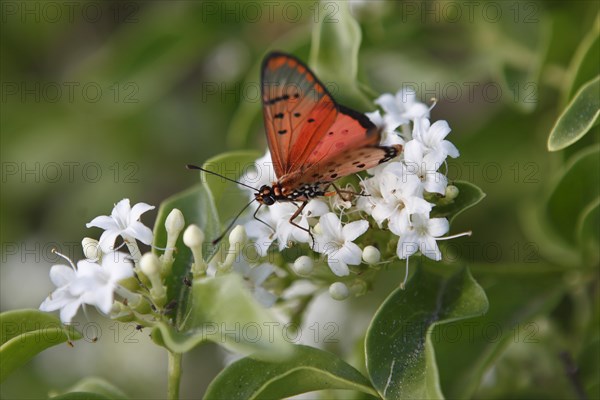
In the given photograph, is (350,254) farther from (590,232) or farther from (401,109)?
(590,232)

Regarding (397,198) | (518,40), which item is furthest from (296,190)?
(518,40)

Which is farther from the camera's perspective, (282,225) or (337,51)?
(337,51)

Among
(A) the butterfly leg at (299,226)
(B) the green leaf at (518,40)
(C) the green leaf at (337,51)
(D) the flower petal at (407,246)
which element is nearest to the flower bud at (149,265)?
(A) the butterfly leg at (299,226)

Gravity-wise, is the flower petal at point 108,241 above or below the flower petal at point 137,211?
below

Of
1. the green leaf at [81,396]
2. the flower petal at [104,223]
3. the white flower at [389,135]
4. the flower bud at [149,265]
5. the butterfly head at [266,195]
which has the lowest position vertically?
the green leaf at [81,396]

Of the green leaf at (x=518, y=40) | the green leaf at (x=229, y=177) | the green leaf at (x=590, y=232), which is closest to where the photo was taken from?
the green leaf at (x=229, y=177)

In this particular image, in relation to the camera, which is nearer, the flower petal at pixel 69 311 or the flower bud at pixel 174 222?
the flower petal at pixel 69 311

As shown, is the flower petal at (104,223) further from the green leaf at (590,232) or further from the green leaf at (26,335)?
the green leaf at (590,232)

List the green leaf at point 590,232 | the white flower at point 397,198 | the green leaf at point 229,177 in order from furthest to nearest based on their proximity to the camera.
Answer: the green leaf at point 590,232 → the green leaf at point 229,177 → the white flower at point 397,198
